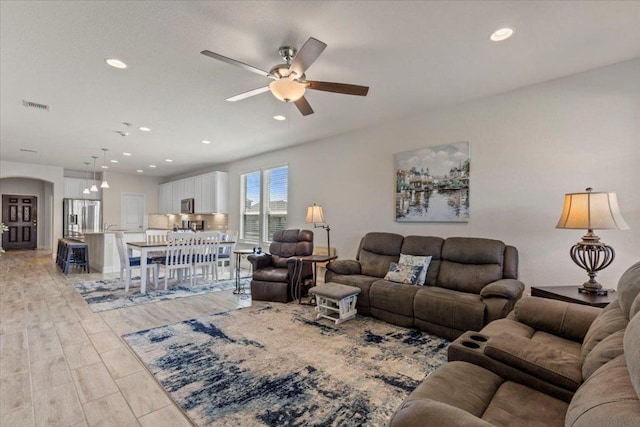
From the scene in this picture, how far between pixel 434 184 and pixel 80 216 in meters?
10.0

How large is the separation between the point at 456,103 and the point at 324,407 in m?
3.63

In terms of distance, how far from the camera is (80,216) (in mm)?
8945

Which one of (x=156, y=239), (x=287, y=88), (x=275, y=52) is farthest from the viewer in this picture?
(x=156, y=239)

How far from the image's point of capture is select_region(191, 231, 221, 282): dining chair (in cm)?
522

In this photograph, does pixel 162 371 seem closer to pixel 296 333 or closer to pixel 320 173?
pixel 296 333

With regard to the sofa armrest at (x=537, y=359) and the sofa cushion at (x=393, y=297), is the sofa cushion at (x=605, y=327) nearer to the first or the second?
the sofa armrest at (x=537, y=359)

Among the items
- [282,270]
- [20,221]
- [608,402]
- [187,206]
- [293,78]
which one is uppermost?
[293,78]

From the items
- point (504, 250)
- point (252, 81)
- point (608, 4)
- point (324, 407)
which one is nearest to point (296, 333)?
point (324, 407)

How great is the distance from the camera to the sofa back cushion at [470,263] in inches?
127

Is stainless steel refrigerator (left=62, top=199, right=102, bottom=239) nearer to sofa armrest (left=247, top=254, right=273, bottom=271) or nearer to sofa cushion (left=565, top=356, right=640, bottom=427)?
sofa armrest (left=247, top=254, right=273, bottom=271)

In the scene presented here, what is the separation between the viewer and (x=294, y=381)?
7.32ft

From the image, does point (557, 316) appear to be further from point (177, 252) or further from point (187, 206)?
point (187, 206)

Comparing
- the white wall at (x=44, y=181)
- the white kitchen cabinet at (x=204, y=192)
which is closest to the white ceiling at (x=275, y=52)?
the white kitchen cabinet at (x=204, y=192)

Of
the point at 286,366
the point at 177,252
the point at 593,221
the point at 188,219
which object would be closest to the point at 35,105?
the point at 177,252
